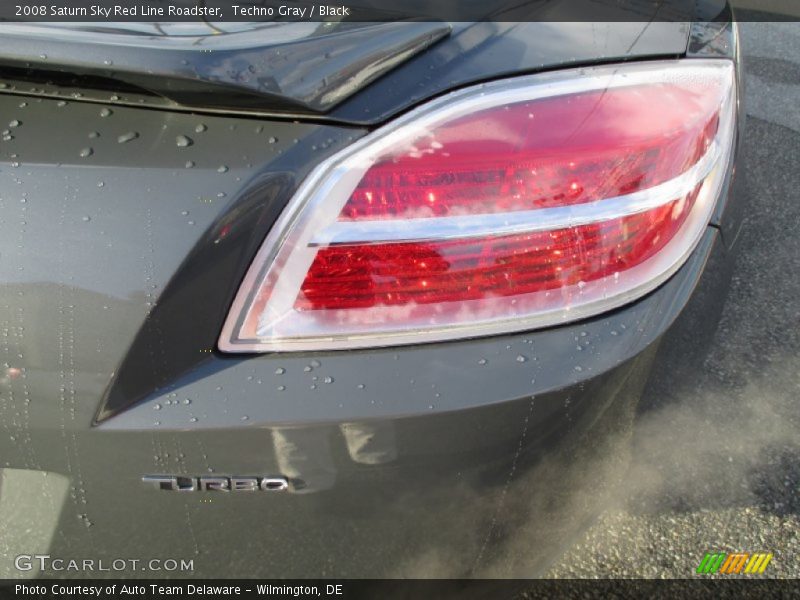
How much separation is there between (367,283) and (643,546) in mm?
1264

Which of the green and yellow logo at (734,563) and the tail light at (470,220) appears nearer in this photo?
the tail light at (470,220)

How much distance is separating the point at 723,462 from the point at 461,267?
1.39 metres

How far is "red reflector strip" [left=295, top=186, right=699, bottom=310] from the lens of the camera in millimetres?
1082

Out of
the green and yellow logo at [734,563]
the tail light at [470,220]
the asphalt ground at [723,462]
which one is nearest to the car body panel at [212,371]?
the tail light at [470,220]

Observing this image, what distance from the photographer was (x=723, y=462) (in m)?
2.13

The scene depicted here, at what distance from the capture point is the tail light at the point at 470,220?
1064 mm

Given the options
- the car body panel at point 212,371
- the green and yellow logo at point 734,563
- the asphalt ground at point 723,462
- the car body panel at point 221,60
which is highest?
the car body panel at point 221,60

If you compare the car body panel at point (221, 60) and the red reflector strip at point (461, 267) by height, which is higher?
the car body panel at point (221, 60)

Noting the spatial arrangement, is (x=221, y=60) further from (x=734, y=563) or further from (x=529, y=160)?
(x=734, y=563)

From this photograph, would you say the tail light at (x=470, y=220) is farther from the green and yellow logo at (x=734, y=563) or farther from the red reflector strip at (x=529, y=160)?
the green and yellow logo at (x=734, y=563)

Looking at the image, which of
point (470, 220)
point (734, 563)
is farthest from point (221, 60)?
point (734, 563)

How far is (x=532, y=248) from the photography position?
1118 mm

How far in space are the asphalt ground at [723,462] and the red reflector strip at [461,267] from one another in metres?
0.37

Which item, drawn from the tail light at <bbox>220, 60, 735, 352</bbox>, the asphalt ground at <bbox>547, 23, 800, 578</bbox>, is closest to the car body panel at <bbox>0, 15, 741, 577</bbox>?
the tail light at <bbox>220, 60, 735, 352</bbox>
